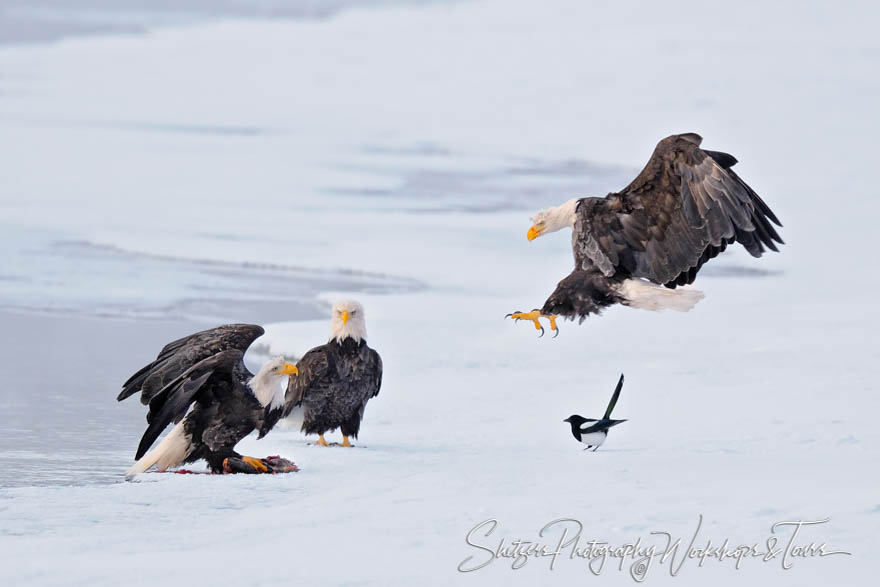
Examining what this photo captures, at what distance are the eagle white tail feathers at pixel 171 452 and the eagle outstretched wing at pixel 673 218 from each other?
1932mm

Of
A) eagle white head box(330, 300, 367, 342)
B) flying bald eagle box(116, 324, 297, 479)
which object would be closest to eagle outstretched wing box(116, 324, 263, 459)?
flying bald eagle box(116, 324, 297, 479)

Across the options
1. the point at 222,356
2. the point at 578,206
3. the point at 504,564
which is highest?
the point at 578,206

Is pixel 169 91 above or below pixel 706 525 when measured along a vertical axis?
above

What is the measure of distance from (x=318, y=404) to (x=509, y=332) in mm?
3065

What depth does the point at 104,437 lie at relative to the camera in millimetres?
6207

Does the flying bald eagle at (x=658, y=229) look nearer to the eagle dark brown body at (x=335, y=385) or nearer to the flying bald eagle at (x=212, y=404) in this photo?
the eagle dark brown body at (x=335, y=385)

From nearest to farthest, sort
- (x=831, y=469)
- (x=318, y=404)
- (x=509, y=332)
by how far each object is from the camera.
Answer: (x=831, y=469) → (x=318, y=404) → (x=509, y=332)

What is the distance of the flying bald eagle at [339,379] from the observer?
5906mm

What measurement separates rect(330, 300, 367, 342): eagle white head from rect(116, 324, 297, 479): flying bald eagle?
21.9 inches

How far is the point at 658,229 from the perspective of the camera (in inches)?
230

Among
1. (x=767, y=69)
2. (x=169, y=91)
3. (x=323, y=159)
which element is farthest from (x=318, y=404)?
(x=169, y=91)

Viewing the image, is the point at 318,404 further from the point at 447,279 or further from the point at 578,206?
the point at 447,279

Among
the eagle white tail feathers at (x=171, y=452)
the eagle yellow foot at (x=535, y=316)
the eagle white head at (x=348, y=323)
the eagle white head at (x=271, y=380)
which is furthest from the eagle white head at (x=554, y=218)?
the eagle white tail feathers at (x=171, y=452)

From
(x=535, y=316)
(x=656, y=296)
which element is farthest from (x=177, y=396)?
A: (x=656, y=296)
